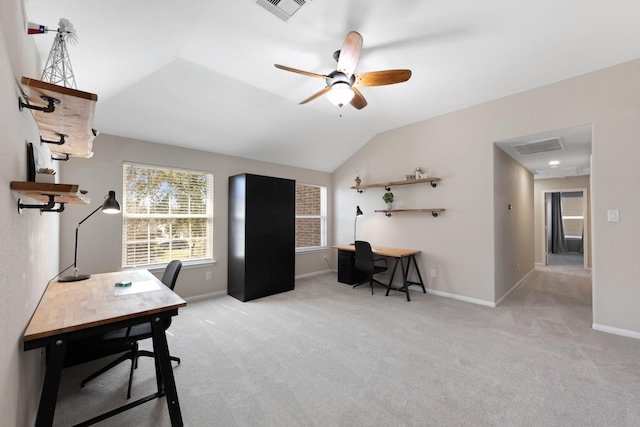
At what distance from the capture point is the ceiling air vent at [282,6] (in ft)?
6.87

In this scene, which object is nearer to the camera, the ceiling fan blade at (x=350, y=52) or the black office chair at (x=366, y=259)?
the ceiling fan blade at (x=350, y=52)

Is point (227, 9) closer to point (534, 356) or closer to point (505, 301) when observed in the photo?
point (534, 356)

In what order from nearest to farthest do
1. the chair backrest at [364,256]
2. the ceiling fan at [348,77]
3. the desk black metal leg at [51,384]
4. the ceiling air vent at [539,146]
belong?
the desk black metal leg at [51,384] < the ceiling fan at [348,77] < the ceiling air vent at [539,146] < the chair backrest at [364,256]

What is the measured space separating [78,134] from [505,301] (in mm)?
5180

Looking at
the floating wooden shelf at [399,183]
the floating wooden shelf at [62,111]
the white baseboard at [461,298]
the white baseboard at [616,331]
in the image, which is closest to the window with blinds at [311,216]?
the floating wooden shelf at [399,183]

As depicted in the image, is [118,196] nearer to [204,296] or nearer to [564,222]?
[204,296]

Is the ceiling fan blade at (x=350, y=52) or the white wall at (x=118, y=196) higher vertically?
the ceiling fan blade at (x=350, y=52)

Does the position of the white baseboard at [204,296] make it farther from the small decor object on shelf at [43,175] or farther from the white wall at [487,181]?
the small decor object on shelf at [43,175]

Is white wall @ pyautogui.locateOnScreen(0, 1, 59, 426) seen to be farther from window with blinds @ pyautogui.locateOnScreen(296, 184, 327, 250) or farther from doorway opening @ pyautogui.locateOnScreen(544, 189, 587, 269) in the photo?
doorway opening @ pyautogui.locateOnScreen(544, 189, 587, 269)

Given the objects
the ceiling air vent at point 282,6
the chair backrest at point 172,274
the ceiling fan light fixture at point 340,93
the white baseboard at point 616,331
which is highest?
the ceiling air vent at point 282,6

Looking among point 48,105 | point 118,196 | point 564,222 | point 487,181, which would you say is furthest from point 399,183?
point 564,222

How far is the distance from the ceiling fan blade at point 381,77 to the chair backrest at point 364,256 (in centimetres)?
241

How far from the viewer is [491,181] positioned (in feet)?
12.3

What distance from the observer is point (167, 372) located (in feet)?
5.29
